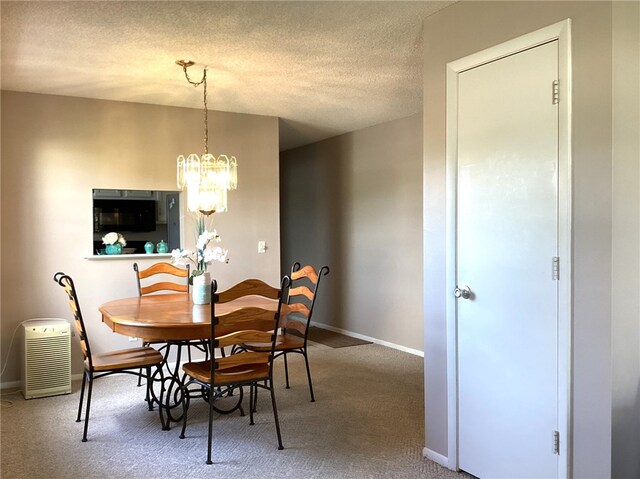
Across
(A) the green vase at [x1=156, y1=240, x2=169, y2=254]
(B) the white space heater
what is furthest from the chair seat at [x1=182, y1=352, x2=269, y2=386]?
(A) the green vase at [x1=156, y1=240, x2=169, y2=254]

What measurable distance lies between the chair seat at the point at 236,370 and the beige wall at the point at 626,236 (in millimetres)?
1797

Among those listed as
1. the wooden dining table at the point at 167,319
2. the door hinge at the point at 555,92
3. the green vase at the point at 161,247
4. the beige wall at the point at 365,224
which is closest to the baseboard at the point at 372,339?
the beige wall at the point at 365,224

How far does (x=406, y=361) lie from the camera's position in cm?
500

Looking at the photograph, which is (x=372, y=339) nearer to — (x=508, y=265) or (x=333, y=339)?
(x=333, y=339)

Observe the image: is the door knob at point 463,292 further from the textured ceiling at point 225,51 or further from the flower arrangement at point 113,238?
the flower arrangement at point 113,238

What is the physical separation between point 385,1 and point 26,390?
3707 millimetres

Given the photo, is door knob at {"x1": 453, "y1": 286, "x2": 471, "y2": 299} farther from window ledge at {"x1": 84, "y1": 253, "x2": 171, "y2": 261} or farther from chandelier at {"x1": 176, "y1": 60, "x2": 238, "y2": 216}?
window ledge at {"x1": 84, "y1": 253, "x2": 171, "y2": 261}

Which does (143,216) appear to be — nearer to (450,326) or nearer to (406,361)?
(406,361)

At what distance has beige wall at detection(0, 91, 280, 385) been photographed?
423 cm

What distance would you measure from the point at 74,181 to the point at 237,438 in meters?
2.68

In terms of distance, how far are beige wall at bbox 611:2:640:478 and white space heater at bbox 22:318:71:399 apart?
3732 mm

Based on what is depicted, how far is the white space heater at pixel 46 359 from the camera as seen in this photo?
393 cm

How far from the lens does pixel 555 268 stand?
86.8 inches

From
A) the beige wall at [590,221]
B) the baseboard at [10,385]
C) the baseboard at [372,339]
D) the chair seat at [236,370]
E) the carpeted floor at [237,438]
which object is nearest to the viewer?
the beige wall at [590,221]
